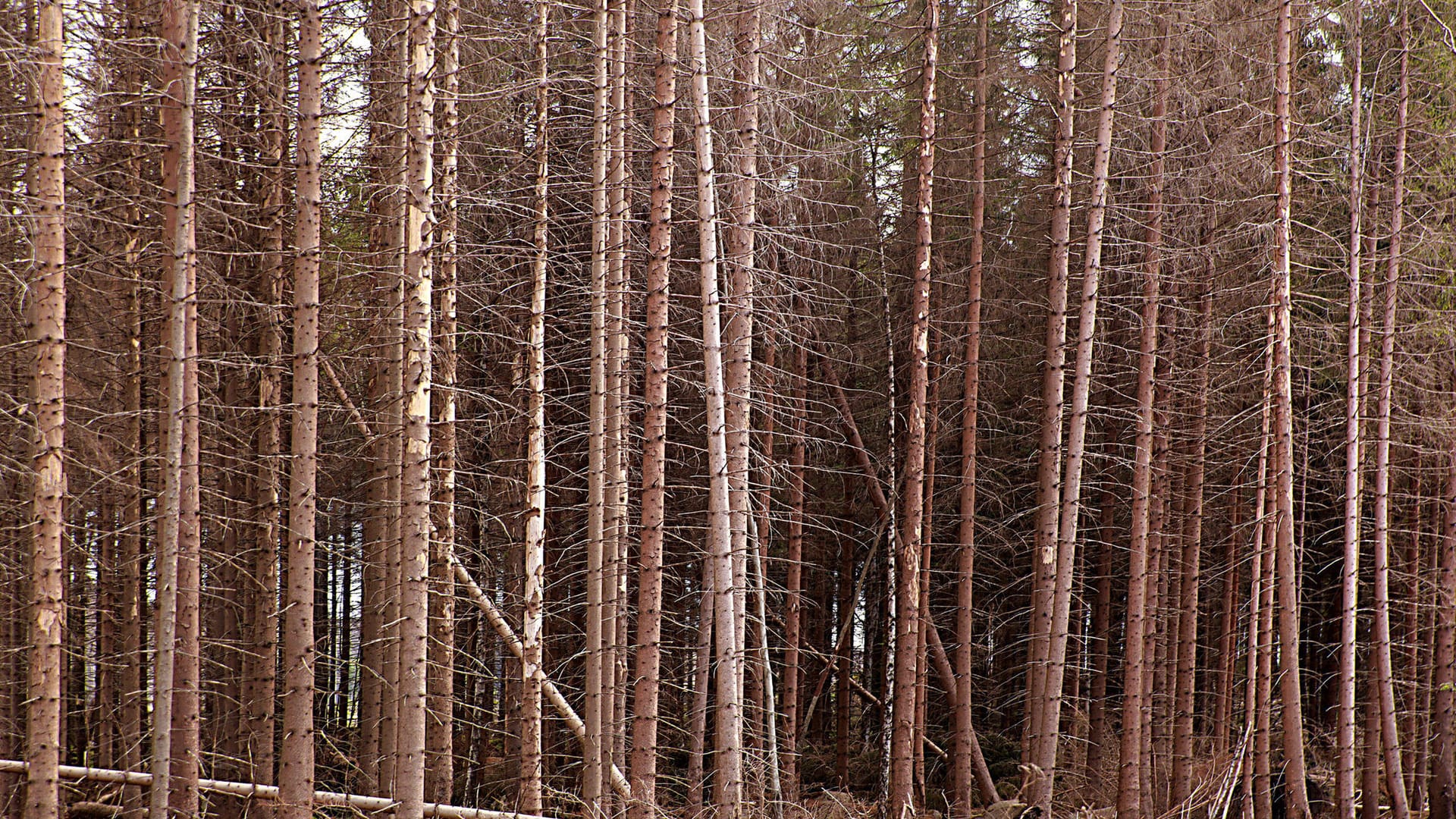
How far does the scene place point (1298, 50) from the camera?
14.3 m

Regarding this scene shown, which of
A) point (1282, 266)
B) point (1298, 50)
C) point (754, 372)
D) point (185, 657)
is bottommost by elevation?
point (185, 657)

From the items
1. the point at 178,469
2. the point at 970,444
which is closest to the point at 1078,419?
the point at 970,444

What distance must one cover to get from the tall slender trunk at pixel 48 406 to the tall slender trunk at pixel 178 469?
0.90 metres

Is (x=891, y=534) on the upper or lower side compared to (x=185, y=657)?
upper

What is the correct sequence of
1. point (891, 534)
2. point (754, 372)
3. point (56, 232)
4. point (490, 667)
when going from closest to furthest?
point (56, 232)
point (891, 534)
point (754, 372)
point (490, 667)

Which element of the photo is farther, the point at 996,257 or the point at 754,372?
the point at 996,257

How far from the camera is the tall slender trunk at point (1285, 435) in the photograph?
39.5ft

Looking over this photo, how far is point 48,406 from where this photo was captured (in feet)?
25.1

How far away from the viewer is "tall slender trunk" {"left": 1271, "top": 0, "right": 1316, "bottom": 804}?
12039 millimetres

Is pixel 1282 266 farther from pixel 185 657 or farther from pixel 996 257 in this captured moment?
pixel 185 657

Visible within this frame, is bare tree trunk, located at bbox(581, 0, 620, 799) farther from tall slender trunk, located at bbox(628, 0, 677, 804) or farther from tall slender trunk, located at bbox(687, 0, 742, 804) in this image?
tall slender trunk, located at bbox(687, 0, 742, 804)

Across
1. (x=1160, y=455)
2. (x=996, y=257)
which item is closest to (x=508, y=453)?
(x=996, y=257)

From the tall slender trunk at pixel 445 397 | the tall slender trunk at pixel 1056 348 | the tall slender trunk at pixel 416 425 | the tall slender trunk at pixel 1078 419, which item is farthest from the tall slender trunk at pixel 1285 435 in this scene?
the tall slender trunk at pixel 416 425

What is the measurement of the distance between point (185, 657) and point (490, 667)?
1122cm
